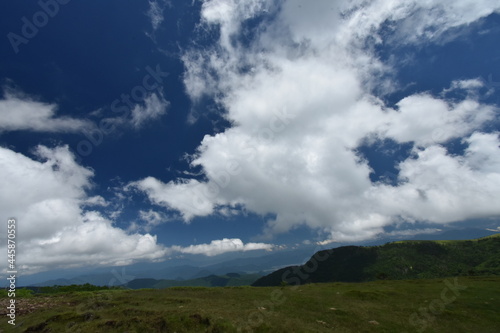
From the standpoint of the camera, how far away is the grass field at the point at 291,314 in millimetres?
35312

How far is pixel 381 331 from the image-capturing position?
33.7 meters

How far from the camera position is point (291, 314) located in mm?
41188

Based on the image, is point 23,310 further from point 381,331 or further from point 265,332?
point 381,331

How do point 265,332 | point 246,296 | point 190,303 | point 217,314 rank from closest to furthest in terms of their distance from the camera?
point 265,332
point 217,314
point 190,303
point 246,296

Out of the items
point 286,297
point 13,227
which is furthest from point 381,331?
point 13,227

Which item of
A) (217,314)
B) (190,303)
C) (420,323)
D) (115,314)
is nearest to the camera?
(420,323)

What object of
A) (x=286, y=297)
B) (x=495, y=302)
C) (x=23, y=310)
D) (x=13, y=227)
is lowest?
(x=495, y=302)

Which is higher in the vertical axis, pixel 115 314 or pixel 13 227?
pixel 13 227

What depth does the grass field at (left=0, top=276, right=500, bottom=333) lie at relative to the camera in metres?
35.3

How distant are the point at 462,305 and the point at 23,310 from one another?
279 feet

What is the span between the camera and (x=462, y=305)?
45.7m

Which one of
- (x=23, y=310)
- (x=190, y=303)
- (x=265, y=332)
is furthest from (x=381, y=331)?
(x=23, y=310)

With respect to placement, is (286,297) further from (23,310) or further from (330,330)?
(23,310)

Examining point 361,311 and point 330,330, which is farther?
point 361,311
